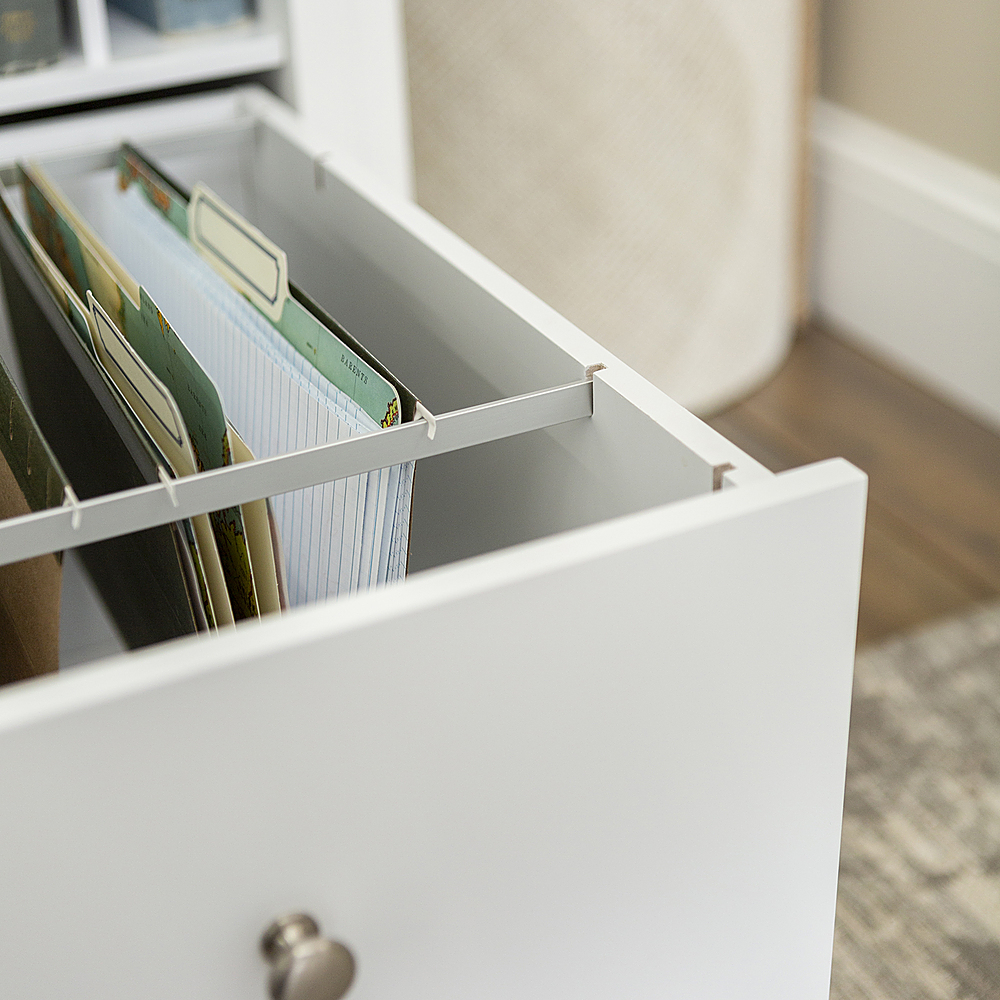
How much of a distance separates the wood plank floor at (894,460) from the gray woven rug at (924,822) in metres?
0.06

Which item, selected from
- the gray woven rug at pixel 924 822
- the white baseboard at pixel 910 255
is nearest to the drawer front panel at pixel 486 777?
the gray woven rug at pixel 924 822

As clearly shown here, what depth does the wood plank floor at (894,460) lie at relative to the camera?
4.29 ft

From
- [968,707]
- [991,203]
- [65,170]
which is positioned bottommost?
[968,707]

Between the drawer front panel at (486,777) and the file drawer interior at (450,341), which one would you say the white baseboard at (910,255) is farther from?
the drawer front panel at (486,777)

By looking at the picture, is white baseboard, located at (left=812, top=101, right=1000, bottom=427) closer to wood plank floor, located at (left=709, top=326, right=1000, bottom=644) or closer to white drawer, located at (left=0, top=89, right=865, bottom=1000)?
wood plank floor, located at (left=709, top=326, right=1000, bottom=644)

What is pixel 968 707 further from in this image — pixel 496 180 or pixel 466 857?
pixel 466 857

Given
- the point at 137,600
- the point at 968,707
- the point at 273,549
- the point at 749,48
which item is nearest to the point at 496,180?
the point at 749,48

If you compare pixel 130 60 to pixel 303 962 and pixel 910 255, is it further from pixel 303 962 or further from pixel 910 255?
pixel 910 255

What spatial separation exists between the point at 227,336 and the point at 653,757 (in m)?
0.33

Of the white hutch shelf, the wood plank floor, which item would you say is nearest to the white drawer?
the white hutch shelf

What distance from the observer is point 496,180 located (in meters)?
1.41

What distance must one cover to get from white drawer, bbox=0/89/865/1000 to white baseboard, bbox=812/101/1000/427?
48.6 inches

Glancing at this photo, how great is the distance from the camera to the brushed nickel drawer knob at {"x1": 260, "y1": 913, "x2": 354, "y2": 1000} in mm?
361

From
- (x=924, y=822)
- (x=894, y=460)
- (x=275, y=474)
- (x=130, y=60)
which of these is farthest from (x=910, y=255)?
(x=275, y=474)
